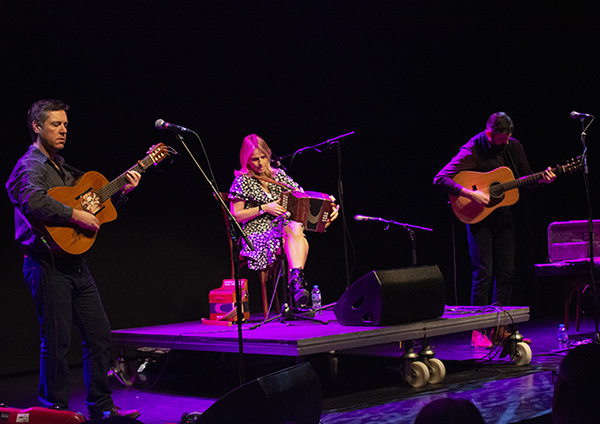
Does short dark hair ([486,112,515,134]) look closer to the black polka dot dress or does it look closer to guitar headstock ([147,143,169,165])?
the black polka dot dress

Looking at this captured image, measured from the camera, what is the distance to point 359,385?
4891 millimetres

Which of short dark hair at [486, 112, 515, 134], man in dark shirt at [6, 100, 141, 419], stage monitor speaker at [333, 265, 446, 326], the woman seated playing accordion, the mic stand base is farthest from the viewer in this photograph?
short dark hair at [486, 112, 515, 134]

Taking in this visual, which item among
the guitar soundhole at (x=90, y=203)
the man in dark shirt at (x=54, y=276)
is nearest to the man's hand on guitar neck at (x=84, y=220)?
the man in dark shirt at (x=54, y=276)

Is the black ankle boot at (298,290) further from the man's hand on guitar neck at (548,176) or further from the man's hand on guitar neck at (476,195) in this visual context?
the man's hand on guitar neck at (548,176)

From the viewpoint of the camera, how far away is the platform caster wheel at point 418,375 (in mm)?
4574

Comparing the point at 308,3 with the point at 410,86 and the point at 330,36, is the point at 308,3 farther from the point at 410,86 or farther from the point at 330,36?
the point at 410,86

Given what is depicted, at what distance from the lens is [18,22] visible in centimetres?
590

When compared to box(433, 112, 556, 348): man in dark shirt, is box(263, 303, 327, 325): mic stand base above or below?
below

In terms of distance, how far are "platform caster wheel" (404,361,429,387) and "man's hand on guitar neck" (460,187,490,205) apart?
6.11 feet

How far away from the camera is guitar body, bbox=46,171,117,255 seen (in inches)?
150

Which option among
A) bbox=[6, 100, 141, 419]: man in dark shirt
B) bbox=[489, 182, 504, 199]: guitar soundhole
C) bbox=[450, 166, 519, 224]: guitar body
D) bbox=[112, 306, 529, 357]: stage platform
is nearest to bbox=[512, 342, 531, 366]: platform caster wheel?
bbox=[112, 306, 529, 357]: stage platform

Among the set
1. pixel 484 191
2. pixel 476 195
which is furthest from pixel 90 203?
pixel 484 191

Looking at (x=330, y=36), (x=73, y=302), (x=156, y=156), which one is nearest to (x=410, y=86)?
(x=330, y=36)

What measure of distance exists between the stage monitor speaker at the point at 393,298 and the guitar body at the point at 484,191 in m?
1.38
